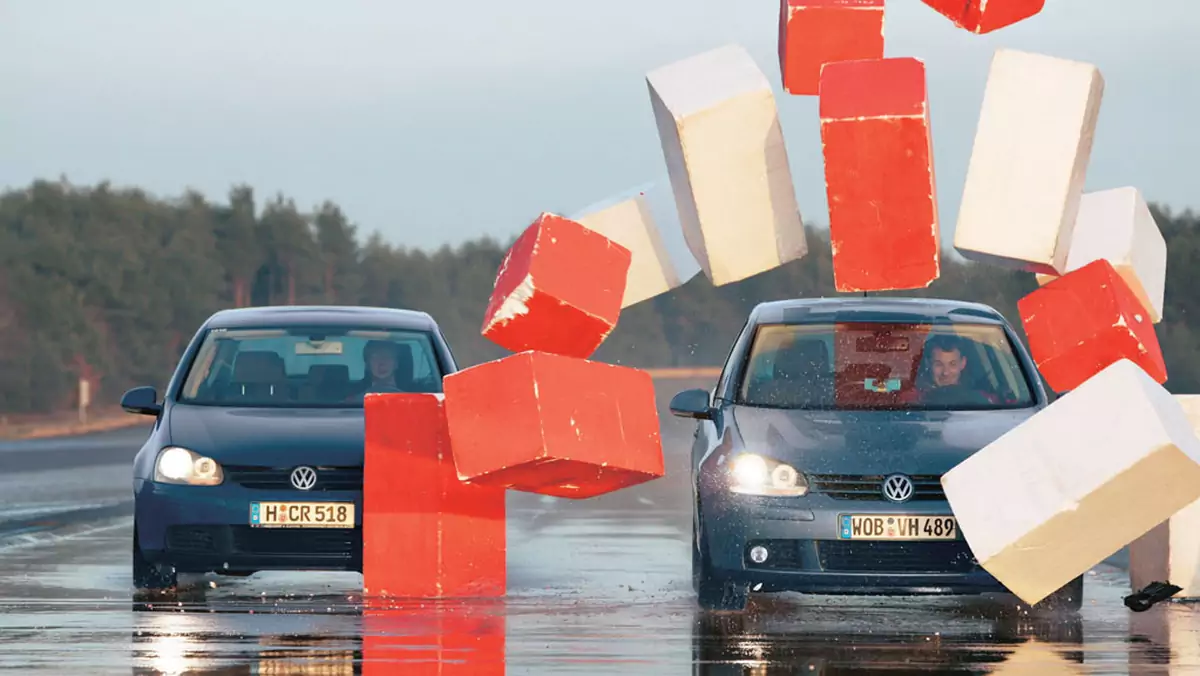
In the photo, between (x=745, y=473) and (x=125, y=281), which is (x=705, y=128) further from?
(x=125, y=281)

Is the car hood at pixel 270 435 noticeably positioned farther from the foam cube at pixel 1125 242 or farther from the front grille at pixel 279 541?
the foam cube at pixel 1125 242

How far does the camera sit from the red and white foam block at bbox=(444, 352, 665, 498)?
1153 centimetres

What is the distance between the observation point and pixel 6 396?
2571 inches

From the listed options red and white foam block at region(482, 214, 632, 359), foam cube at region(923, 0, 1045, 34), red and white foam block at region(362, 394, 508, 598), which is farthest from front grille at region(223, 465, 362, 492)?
foam cube at region(923, 0, 1045, 34)

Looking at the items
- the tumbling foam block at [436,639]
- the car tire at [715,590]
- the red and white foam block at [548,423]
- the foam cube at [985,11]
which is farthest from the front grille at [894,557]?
the foam cube at [985,11]

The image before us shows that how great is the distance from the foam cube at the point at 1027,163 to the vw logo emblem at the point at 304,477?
3.79 metres

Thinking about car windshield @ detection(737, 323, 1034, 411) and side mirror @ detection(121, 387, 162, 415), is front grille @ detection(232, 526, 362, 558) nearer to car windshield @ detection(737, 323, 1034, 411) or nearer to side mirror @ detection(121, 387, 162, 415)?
side mirror @ detection(121, 387, 162, 415)

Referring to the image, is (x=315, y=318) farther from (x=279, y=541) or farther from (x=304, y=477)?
(x=279, y=541)

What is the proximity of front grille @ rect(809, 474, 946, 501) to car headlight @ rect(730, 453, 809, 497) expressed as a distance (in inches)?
3.9

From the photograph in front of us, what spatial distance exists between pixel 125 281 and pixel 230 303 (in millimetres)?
16603

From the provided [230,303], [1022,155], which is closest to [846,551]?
[1022,155]

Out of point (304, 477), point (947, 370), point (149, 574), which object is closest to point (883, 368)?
point (947, 370)

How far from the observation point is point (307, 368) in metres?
14.5

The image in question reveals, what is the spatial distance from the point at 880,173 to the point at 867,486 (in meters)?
1.73
